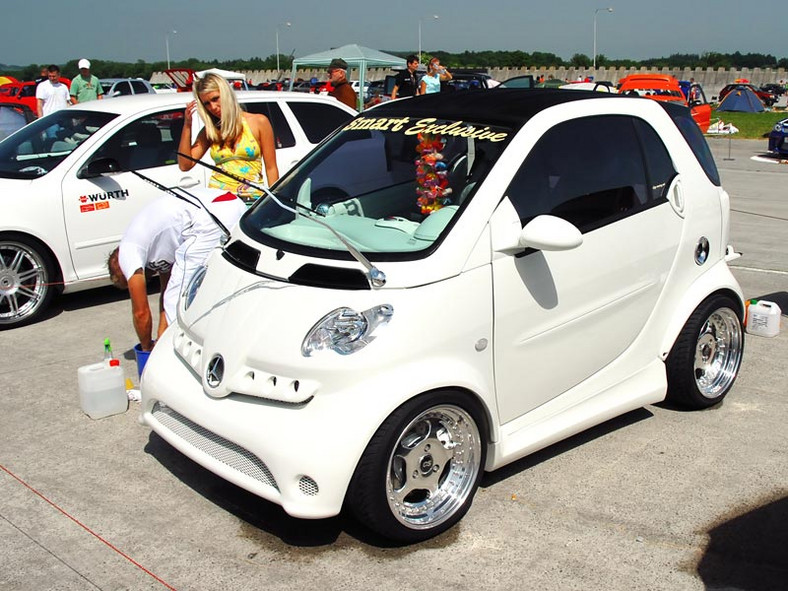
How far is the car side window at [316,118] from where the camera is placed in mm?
8188

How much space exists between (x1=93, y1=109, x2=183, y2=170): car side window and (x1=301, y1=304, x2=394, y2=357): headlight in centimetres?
436

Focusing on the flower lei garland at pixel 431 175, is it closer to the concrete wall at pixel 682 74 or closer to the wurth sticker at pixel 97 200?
the wurth sticker at pixel 97 200

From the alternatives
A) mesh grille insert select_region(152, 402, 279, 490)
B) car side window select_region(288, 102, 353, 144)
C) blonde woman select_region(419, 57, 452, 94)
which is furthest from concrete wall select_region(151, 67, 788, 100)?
mesh grille insert select_region(152, 402, 279, 490)

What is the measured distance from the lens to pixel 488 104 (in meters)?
4.31

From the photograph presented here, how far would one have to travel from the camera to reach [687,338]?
467cm

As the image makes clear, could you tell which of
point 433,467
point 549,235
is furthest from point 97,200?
point 549,235

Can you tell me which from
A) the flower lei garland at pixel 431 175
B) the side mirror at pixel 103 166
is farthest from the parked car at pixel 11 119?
the flower lei garland at pixel 431 175

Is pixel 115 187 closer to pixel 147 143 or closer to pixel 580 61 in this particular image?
pixel 147 143

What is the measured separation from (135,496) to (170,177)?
13.1ft

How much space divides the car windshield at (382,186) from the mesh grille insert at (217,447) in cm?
92

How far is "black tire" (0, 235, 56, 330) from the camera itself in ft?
22.0

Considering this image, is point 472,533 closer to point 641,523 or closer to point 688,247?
point 641,523

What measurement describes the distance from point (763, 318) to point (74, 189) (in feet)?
18.0

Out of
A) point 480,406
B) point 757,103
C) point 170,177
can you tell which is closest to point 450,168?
point 480,406
